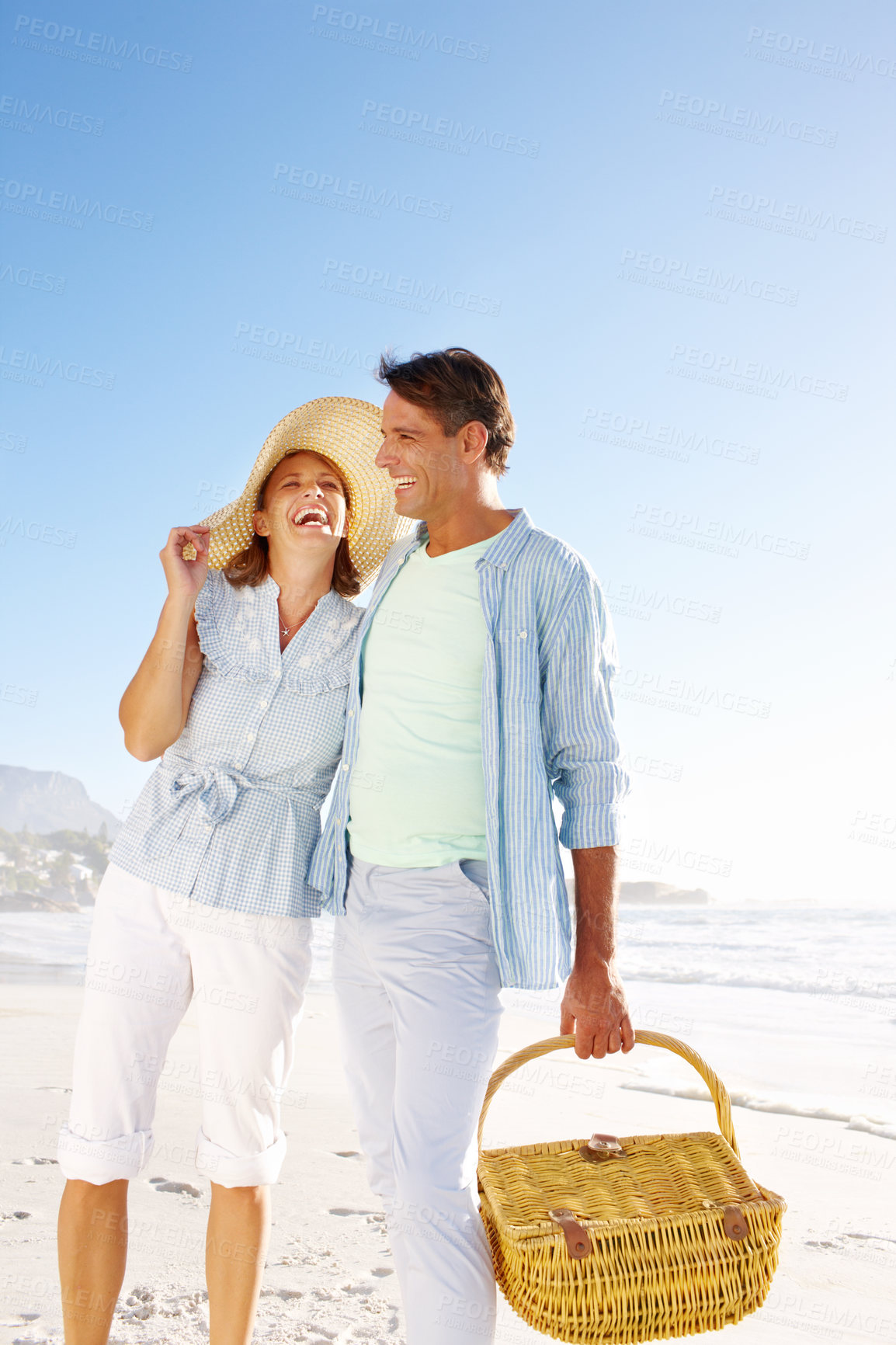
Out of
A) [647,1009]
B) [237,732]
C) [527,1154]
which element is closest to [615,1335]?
[527,1154]

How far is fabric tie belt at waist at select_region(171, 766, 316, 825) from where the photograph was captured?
96.3 inches

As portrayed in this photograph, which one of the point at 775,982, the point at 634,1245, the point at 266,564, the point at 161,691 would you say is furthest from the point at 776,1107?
the point at 775,982

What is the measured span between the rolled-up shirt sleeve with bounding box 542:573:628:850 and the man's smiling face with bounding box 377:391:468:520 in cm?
47

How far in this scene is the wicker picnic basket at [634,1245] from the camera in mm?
1820

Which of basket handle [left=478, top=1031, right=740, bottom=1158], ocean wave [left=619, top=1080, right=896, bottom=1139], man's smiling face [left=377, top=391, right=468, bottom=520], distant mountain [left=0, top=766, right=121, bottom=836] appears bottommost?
ocean wave [left=619, top=1080, right=896, bottom=1139]

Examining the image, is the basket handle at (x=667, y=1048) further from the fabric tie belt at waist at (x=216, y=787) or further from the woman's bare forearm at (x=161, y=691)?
the woman's bare forearm at (x=161, y=691)

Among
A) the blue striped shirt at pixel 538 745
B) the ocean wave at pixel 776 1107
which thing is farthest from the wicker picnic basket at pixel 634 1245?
the ocean wave at pixel 776 1107

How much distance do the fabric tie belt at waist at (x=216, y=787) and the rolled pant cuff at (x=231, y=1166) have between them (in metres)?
0.80

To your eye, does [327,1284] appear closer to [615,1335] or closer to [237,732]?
[615,1335]

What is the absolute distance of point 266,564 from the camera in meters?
2.81

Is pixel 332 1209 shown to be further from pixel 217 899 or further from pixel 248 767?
pixel 248 767

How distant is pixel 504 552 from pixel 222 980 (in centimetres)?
128

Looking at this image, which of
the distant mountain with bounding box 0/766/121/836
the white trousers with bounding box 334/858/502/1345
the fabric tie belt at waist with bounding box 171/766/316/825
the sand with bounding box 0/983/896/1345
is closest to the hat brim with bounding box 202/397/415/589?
the fabric tie belt at waist with bounding box 171/766/316/825

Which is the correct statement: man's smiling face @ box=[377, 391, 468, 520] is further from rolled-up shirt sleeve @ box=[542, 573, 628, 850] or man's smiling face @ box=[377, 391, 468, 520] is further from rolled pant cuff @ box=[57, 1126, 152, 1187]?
rolled pant cuff @ box=[57, 1126, 152, 1187]
